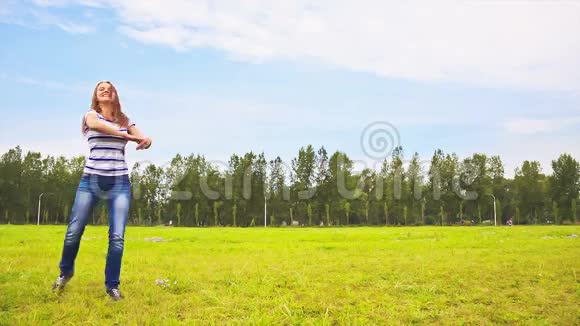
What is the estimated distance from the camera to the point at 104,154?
6.41 m

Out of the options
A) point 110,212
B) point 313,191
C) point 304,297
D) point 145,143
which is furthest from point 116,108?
point 313,191

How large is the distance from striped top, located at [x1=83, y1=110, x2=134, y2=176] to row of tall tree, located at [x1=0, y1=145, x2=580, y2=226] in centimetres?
8817

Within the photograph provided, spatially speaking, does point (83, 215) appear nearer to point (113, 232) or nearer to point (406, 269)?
point (113, 232)

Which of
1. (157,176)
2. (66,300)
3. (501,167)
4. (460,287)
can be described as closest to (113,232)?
(66,300)

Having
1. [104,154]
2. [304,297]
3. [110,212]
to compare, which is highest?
[104,154]

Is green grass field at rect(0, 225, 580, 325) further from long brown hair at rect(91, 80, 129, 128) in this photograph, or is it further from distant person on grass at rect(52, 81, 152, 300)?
long brown hair at rect(91, 80, 129, 128)

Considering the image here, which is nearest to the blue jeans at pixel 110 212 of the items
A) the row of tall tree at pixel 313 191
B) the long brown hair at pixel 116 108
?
the long brown hair at pixel 116 108

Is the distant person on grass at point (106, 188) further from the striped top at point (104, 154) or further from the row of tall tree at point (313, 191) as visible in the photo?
the row of tall tree at point (313, 191)

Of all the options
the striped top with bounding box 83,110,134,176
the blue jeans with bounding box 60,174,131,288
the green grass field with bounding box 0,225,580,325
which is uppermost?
the striped top with bounding box 83,110,134,176

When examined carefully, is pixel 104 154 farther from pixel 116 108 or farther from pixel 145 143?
pixel 116 108

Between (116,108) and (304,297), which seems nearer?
(304,297)

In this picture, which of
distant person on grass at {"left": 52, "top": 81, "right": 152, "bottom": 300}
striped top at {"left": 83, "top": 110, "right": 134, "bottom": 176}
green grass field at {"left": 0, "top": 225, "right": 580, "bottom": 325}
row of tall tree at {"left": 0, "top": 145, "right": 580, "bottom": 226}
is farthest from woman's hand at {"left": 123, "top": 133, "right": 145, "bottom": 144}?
row of tall tree at {"left": 0, "top": 145, "right": 580, "bottom": 226}

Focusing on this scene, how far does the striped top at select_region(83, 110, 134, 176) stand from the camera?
6.34 m

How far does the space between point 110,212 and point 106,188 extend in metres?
0.36
